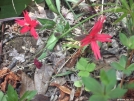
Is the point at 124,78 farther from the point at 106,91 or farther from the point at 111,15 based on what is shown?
the point at 111,15

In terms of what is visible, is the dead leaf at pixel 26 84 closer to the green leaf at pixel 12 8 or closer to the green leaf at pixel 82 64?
the green leaf at pixel 82 64

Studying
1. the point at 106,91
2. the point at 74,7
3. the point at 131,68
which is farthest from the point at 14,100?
the point at 74,7

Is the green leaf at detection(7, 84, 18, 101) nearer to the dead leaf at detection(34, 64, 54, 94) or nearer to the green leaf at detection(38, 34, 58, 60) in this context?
the dead leaf at detection(34, 64, 54, 94)

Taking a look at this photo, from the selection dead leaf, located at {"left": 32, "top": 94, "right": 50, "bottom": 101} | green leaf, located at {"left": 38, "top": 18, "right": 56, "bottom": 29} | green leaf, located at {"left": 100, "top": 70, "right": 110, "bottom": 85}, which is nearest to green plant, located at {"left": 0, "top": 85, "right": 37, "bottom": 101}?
dead leaf, located at {"left": 32, "top": 94, "right": 50, "bottom": 101}

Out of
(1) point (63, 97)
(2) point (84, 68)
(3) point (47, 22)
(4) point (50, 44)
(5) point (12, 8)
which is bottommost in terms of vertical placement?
(1) point (63, 97)

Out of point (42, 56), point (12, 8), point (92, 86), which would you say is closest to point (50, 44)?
point (42, 56)

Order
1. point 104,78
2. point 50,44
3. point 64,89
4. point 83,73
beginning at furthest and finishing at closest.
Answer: point 50,44
point 64,89
point 83,73
point 104,78

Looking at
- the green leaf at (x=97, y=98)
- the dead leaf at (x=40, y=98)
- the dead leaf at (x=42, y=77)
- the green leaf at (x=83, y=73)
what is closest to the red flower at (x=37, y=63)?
the dead leaf at (x=42, y=77)

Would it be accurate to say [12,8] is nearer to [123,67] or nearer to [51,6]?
[51,6]
